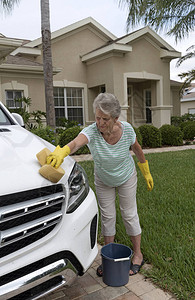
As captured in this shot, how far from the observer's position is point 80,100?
1548 cm

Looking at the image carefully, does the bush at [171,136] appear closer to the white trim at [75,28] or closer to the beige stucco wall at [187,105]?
the white trim at [75,28]

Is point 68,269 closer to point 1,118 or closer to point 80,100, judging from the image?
point 1,118

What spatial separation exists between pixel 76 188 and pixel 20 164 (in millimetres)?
453

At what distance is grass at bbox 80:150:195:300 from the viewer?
8.18ft

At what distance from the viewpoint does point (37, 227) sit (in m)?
1.76

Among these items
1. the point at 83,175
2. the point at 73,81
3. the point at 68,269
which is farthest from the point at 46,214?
the point at 73,81

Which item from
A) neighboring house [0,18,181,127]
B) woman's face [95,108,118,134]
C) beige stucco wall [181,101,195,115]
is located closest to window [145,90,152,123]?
neighboring house [0,18,181,127]

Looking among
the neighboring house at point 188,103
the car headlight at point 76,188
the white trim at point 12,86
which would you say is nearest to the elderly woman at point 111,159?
the car headlight at point 76,188

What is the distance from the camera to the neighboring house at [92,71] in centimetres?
1297

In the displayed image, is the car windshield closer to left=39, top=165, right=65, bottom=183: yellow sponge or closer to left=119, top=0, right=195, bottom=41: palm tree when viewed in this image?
left=39, top=165, right=65, bottom=183: yellow sponge

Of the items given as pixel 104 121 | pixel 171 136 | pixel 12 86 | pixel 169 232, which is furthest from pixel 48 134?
pixel 104 121

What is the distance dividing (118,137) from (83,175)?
506mm

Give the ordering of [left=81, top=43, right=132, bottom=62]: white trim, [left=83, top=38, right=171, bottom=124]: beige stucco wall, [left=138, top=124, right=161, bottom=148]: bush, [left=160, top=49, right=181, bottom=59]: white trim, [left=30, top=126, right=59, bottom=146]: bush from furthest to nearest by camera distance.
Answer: [left=160, top=49, right=181, bottom=59]: white trim, [left=83, top=38, right=171, bottom=124]: beige stucco wall, [left=81, top=43, right=132, bottom=62]: white trim, [left=138, top=124, right=161, bottom=148]: bush, [left=30, top=126, right=59, bottom=146]: bush

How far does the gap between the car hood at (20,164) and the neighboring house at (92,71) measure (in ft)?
35.5
